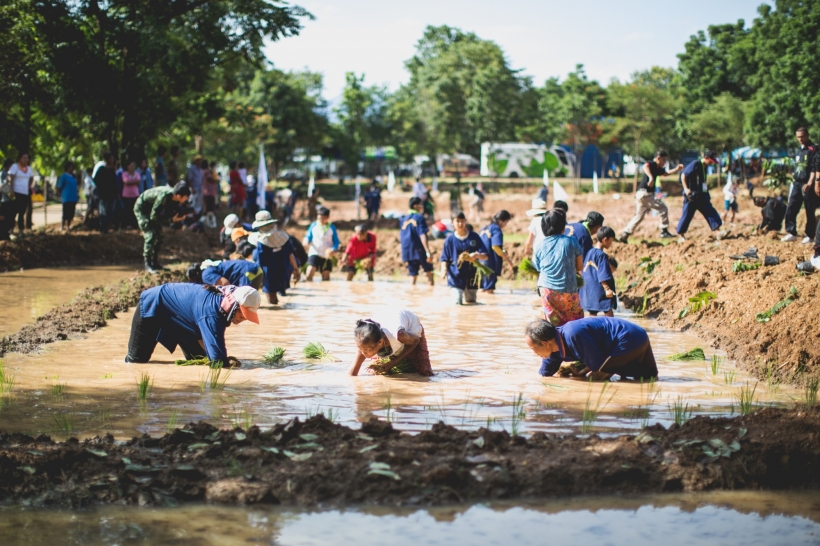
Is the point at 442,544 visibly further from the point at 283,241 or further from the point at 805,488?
the point at 283,241

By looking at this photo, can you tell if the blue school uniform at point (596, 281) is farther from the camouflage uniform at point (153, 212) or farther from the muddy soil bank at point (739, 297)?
the camouflage uniform at point (153, 212)

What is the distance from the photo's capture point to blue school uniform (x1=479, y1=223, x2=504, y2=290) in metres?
16.3

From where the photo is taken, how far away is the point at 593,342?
819 centimetres

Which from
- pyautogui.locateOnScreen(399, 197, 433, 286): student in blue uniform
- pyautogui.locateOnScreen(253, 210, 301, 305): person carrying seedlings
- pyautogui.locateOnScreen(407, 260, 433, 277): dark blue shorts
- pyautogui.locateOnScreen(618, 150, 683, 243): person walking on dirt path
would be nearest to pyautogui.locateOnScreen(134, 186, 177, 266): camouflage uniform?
pyautogui.locateOnScreen(253, 210, 301, 305): person carrying seedlings

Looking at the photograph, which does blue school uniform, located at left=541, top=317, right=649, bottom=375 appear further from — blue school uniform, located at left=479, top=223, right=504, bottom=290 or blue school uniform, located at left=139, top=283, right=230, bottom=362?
blue school uniform, located at left=479, top=223, right=504, bottom=290

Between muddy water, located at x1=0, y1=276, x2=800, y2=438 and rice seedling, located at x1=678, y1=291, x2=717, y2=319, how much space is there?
32.3 inches

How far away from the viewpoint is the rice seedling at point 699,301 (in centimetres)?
1227

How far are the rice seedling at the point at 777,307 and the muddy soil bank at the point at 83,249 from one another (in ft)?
46.0

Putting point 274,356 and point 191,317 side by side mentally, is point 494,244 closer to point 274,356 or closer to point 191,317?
point 274,356

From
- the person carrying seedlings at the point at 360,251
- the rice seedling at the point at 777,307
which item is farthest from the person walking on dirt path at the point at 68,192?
the rice seedling at the point at 777,307

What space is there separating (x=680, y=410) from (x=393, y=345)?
2.67 m

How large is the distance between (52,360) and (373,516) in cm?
569

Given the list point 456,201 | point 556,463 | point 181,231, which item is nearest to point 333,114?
point 456,201

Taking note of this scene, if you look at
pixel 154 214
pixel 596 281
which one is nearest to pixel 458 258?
pixel 596 281
